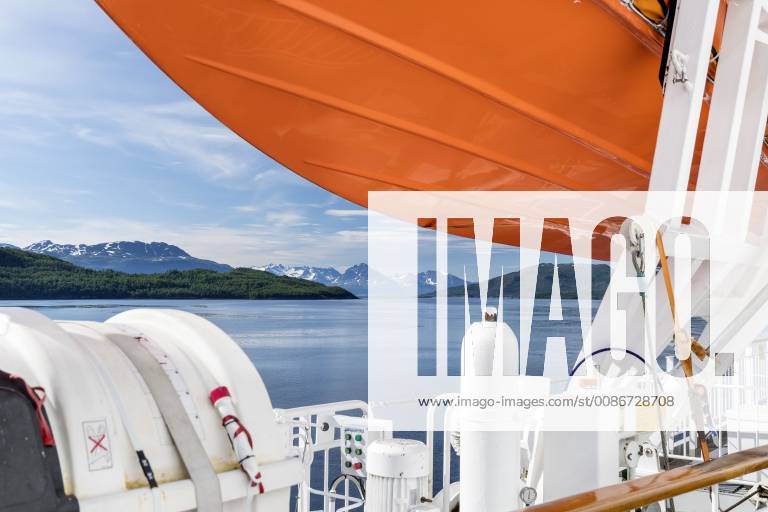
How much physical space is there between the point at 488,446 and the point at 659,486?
0.85 meters

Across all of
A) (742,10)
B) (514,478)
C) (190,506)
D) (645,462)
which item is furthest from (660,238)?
(190,506)

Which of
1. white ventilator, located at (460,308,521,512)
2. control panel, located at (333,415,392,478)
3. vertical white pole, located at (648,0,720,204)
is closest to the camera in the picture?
vertical white pole, located at (648,0,720,204)

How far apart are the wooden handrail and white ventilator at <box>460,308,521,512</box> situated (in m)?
0.74

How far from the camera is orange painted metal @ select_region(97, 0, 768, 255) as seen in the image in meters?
2.03

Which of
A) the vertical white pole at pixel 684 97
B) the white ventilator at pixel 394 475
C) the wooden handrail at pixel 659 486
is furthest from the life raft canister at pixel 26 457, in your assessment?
the vertical white pole at pixel 684 97

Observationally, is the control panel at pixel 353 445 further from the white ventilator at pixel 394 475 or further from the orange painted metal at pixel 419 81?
the orange painted metal at pixel 419 81

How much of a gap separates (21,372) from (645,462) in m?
2.32

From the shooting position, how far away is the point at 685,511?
310cm

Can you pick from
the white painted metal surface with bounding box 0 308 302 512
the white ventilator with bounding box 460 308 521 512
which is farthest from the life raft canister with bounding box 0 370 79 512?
the white ventilator with bounding box 460 308 521 512

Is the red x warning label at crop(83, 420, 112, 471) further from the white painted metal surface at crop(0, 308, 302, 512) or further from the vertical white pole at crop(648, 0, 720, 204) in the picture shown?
the vertical white pole at crop(648, 0, 720, 204)

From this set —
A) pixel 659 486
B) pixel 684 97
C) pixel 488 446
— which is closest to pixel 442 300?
pixel 488 446

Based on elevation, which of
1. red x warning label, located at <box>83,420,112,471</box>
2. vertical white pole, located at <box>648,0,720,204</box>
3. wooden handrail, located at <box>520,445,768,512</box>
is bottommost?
wooden handrail, located at <box>520,445,768,512</box>

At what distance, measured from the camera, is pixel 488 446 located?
214cm

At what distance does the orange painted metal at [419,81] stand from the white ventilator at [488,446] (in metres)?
0.82
